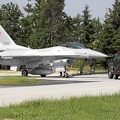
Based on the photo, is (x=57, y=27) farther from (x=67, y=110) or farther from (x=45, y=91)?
(x=67, y=110)

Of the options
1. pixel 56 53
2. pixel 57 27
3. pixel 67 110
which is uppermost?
pixel 57 27

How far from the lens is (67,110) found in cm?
945

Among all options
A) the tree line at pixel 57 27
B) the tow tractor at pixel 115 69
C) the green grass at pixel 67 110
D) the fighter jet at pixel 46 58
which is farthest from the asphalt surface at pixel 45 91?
the tree line at pixel 57 27

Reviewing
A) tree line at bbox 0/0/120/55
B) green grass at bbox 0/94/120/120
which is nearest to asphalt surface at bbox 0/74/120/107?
green grass at bbox 0/94/120/120

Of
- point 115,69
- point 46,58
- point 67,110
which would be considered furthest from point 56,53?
point 67,110

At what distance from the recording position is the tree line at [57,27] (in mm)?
49903

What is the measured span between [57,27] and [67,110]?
5747cm

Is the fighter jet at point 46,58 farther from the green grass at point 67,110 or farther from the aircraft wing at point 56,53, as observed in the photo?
the green grass at point 67,110

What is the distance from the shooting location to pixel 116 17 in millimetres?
50594

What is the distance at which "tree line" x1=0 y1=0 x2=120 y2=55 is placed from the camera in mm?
49903

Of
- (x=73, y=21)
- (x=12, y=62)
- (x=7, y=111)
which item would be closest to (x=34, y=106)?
(x=7, y=111)

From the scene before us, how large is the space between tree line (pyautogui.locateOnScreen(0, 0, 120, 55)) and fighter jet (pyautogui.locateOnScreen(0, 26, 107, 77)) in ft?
55.7

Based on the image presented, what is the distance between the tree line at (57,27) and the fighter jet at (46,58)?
16981mm

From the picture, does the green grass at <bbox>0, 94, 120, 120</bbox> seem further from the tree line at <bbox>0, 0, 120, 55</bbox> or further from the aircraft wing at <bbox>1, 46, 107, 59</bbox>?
the tree line at <bbox>0, 0, 120, 55</bbox>
